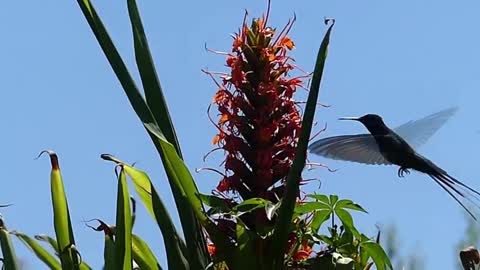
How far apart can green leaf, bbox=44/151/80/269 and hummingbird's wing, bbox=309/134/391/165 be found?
0.70 m

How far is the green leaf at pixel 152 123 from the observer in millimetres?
1490

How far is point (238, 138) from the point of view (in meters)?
1.63

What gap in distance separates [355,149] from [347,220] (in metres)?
0.95

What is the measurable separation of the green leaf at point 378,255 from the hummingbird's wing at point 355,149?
20.1 inches

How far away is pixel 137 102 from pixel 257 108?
239 millimetres

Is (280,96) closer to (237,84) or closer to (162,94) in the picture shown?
(237,84)

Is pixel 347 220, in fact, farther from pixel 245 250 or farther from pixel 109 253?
pixel 109 253

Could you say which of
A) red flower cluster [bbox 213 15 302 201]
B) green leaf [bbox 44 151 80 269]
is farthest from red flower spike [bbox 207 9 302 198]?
green leaf [bbox 44 151 80 269]

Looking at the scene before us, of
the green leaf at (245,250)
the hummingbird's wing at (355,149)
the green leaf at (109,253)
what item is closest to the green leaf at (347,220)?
the green leaf at (245,250)

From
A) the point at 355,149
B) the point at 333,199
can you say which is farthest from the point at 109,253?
the point at 355,149

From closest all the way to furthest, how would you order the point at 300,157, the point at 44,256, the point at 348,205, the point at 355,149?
the point at 300,157, the point at 348,205, the point at 44,256, the point at 355,149

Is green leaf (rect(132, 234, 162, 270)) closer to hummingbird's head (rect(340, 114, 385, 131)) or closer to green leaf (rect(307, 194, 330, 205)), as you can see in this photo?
green leaf (rect(307, 194, 330, 205))

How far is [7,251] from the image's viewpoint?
1.53m

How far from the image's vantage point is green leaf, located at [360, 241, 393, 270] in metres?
1.51
